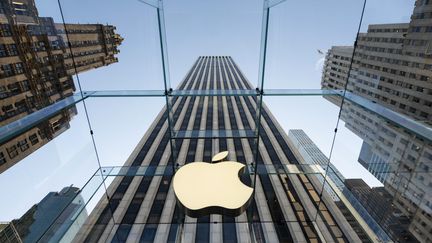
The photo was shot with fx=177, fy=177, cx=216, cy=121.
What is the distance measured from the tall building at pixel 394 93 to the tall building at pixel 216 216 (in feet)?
5.47

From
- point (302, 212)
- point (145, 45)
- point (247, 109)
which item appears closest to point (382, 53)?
point (145, 45)

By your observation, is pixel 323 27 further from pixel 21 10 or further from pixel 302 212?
pixel 302 212

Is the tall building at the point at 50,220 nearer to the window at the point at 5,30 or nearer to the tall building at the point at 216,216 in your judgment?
the tall building at the point at 216,216

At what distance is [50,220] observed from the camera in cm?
301

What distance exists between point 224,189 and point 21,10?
7.29 meters

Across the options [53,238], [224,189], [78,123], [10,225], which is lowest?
[53,238]

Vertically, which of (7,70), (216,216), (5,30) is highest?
(5,30)

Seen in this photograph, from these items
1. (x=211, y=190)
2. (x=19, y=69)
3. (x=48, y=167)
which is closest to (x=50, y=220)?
(x=48, y=167)

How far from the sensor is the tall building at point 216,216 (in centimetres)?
532

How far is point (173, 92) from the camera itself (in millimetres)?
3611

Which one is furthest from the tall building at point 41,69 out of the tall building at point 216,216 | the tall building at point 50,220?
the tall building at point 216,216

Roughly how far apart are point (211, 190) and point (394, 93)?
4.01m

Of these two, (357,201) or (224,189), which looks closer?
(224,189)

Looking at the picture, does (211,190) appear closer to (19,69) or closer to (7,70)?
(19,69)
